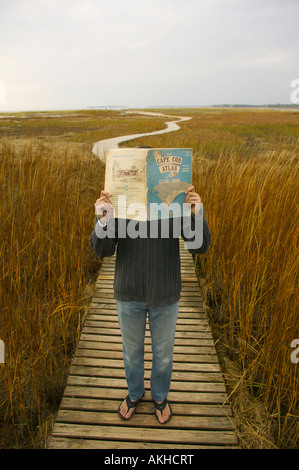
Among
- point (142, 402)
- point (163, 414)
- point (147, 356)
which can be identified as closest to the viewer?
point (163, 414)

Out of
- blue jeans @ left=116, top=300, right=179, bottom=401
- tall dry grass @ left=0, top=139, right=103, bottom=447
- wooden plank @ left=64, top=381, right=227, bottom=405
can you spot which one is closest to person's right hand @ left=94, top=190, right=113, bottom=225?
blue jeans @ left=116, top=300, right=179, bottom=401

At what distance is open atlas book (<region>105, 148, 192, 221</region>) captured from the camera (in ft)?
3.29

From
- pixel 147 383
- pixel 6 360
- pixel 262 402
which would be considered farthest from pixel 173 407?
pixel 6 360

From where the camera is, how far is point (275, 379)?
170cm

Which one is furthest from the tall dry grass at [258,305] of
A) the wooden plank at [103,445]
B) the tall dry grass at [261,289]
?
the wooden plank at [103,445]

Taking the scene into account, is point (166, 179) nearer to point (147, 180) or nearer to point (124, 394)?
point (147, 180)

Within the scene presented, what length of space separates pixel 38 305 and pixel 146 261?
74 cm

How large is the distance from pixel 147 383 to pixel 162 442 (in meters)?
0.37

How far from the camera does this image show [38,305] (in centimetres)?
155

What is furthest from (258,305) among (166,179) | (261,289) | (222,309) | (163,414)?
(166,179)

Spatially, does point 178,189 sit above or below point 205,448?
above

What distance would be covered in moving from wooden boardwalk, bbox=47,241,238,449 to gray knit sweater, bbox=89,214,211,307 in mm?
765

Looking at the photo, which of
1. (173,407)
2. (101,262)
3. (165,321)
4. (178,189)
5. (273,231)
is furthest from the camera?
(101,262)
